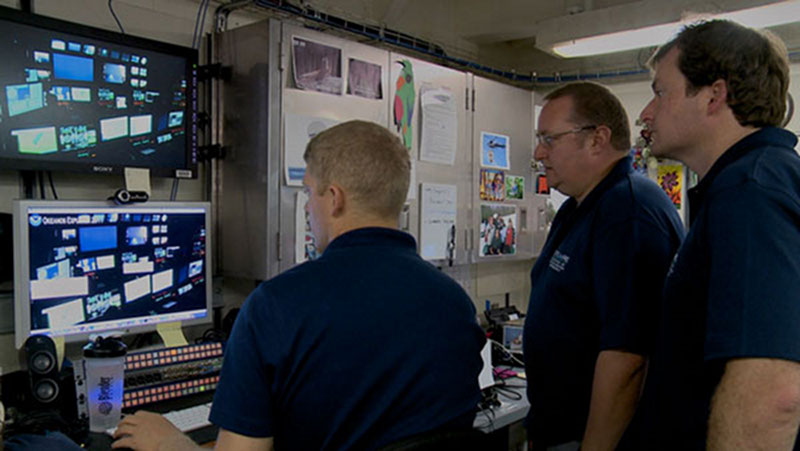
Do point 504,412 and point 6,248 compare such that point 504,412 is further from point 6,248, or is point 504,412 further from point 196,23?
point 196,23

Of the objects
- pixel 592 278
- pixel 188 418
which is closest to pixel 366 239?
pixel 592 278

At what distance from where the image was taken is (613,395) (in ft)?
4.28

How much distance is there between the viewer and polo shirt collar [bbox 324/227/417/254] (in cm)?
110

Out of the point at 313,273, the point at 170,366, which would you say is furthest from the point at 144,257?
the point at 313,273

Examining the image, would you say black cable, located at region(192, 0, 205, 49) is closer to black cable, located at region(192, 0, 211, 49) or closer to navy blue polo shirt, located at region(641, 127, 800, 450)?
black cable, located at region(192, 0, 211, 49)

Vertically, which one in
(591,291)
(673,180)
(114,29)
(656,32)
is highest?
(656,32)

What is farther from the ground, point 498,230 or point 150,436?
point 498,230

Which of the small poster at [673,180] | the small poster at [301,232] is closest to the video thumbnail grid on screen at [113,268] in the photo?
the small poster at [301,232]

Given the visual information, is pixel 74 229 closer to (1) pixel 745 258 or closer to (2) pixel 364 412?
(2) pixel 364 412

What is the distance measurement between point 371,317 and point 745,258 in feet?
1.89

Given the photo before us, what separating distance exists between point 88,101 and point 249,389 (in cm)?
130

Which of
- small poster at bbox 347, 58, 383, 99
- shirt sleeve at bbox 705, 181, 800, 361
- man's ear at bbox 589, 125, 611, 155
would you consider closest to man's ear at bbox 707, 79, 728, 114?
shirt sleeve at bbox 705, 181, 800, 361

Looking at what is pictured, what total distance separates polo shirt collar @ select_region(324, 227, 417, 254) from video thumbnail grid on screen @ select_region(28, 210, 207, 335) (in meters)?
1.04

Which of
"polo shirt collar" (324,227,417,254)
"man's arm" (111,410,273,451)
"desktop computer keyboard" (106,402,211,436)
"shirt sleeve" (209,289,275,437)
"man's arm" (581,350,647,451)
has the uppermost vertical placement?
"polo shirt collar" (324,227,417,254)
